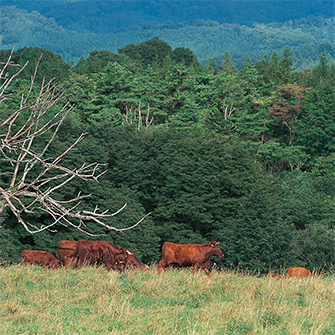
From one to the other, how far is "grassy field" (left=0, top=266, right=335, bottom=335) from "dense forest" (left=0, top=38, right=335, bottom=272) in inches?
182

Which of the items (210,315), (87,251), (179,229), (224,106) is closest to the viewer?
(210,315)

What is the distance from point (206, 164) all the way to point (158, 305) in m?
33.4

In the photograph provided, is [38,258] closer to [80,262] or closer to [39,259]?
[39,259]

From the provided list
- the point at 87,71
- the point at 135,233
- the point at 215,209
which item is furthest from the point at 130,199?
the point at 87,71

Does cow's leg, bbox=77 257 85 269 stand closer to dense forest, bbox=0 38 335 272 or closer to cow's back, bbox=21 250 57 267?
cow's back, bbox=21 250 57 267

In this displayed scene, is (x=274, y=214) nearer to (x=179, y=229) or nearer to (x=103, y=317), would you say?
(x=179, y=229)

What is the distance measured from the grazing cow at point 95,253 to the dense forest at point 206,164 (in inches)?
153

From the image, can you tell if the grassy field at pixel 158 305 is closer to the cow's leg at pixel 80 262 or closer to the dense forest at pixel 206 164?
the cow's leg at pixel 80 262

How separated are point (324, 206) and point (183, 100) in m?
30.2

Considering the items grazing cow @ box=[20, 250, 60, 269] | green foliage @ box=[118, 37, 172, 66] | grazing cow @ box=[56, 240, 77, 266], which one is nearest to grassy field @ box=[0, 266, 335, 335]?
grazing cow @ box=[56, 240, 77, 266]

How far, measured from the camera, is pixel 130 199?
3888cm

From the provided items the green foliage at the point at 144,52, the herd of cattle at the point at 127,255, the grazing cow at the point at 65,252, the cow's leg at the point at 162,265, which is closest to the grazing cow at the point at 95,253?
the herd of cattle at the point at 127,255

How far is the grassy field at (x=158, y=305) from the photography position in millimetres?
6934

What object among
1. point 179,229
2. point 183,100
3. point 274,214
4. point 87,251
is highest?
point 183,100
